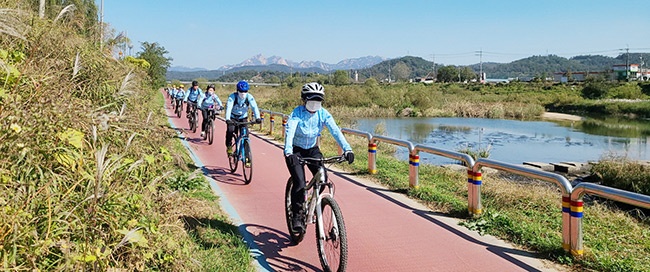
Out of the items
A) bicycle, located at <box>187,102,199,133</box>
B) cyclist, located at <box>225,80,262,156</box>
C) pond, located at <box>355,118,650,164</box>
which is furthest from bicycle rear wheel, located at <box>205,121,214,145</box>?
pond, located at <box>355,118,650,164</box>

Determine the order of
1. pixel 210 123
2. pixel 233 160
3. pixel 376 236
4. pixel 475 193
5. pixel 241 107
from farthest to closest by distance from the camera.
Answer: pixel 210 123 < pixel 233 160 < pixel 241 107 < pixel 475 193 < pixel 376 236

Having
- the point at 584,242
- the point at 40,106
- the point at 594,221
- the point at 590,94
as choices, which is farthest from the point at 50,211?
the point at 590,94

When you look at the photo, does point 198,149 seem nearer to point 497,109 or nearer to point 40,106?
point 40,106

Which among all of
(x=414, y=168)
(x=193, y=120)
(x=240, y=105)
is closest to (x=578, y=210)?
(x=414, y=168)

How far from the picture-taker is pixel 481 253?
5.61 m

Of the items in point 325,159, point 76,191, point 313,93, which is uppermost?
point 313,93

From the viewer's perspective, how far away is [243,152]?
9.46 m

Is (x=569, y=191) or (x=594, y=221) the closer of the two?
(x=569, y=191)

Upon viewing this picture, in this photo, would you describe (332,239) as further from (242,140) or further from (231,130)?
(231,130)

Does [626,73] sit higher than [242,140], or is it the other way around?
[626,73]

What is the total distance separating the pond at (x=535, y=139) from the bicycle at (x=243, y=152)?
907 cm

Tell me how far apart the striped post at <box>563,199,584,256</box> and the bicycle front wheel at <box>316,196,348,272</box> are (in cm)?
257

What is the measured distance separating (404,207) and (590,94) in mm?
72457

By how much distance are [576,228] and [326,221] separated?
2.70 m
